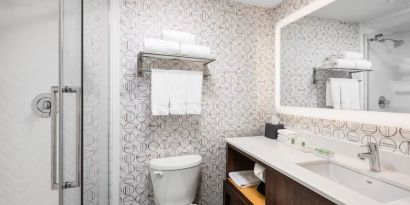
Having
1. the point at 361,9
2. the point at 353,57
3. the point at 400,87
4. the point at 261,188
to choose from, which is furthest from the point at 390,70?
the point at 261,188

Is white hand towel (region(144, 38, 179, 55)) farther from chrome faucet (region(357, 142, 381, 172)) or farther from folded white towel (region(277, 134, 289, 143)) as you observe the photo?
chrome faucet (region(357, 142, 381, 172))

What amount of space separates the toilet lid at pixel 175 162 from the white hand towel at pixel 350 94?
1088 millimetres

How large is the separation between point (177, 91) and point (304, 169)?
1.00 meters

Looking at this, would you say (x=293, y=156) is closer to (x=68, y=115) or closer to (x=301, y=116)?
(x=301, y=116)

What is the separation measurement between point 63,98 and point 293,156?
121cm

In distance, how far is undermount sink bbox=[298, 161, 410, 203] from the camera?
865 millimetres

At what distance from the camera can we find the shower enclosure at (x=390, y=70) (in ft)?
3.19

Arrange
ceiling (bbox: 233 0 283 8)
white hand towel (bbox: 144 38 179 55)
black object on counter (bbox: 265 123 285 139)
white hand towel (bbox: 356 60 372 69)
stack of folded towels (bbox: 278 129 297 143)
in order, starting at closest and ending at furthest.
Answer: white hand towel (bbox: 356 60 372 69) < white hand towel (bbox: 144 38 179 55) < stack of folded towels (bbox: 278 129 297 143) < black object on counter (bbox: 265 123 285 139) < ceiling (bbox: 233 0 283 8)

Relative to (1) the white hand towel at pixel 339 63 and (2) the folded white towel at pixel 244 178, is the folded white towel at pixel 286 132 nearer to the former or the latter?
(2) the folded white towel at pixel 244 178

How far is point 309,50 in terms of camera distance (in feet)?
5.08

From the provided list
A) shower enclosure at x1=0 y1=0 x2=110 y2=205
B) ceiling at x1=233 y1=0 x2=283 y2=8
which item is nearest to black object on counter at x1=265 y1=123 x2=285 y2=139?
ceiling at x1=233 y1=0 x2=283 y2=8

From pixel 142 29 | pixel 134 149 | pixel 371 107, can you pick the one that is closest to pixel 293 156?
pixel 371 107

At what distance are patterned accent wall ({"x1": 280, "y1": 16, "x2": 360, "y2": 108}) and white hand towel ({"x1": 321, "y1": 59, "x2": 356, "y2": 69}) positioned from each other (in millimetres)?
48

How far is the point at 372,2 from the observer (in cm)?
112
